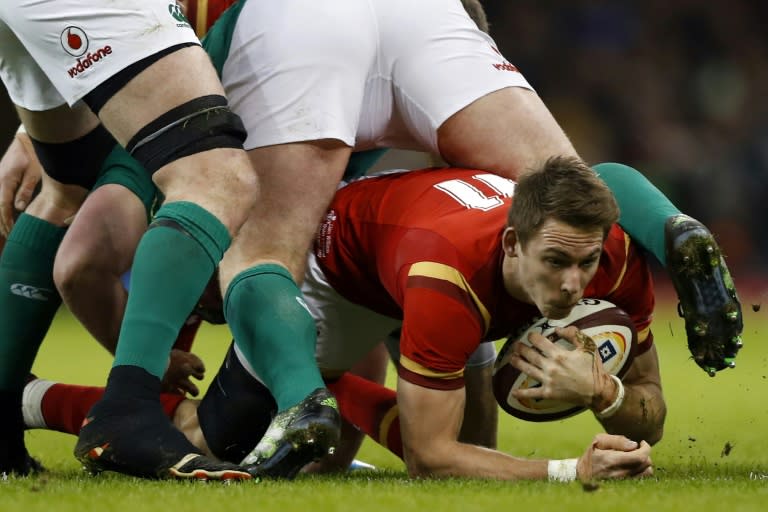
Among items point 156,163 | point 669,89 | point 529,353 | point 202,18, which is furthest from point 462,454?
point 669,89

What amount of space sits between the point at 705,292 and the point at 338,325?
4.09 feet

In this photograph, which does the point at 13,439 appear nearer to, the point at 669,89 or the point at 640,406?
the point at 640,406

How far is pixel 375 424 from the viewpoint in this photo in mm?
4102

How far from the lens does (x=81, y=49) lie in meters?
3.36

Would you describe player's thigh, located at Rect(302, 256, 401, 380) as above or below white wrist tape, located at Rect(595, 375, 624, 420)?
below

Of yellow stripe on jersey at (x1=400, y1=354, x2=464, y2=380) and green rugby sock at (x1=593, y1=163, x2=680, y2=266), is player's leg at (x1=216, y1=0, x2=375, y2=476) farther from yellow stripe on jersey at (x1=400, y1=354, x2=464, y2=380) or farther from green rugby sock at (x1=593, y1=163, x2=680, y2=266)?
green rugby sock at (x1=593, y1=163, x2=680, y2=266)

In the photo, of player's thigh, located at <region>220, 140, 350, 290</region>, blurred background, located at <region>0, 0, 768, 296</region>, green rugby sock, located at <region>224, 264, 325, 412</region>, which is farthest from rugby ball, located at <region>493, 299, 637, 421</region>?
blurred background, located at <region>0, 0, 768, 296</region>

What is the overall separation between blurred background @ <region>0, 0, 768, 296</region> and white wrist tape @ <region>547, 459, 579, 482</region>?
33.7 ft

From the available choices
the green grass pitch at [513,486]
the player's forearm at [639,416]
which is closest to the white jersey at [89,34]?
the green grass pitch at [513,486]

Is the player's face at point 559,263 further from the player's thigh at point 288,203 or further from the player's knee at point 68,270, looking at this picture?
the player's knee at point 68,270

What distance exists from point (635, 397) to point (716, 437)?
1.12m

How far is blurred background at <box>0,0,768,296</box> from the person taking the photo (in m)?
13.4

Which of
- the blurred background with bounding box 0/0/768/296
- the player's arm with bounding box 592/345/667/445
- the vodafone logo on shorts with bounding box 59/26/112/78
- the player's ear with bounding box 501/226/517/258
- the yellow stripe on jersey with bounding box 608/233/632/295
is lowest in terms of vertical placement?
the blurred background with bounding box 0/0/768/296

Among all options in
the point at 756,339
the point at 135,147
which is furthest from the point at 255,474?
the point at 756,339
